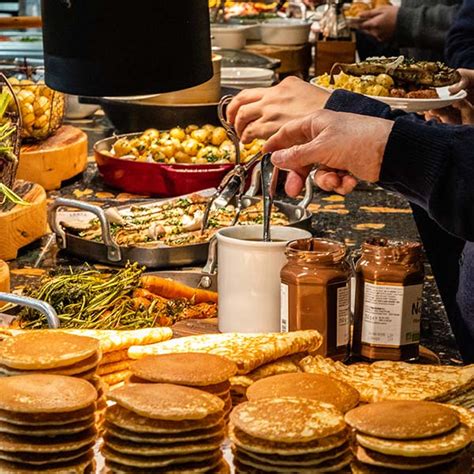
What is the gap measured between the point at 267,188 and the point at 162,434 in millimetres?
905

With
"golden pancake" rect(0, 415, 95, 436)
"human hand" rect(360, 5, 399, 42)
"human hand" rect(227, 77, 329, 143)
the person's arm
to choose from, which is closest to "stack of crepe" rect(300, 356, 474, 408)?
"golden pancake" rect(0, 415, 95, 436)

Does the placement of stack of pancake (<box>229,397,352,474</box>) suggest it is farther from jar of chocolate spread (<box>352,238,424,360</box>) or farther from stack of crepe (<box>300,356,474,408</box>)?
jar of chocolate spread (<box>352,238,424,360</box>)

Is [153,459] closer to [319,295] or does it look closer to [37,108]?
[319,295]

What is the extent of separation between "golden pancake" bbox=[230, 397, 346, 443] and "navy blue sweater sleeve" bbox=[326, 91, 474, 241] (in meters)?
0.56

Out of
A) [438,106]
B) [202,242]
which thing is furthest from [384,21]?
[202,242]

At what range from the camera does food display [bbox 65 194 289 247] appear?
3033 mm

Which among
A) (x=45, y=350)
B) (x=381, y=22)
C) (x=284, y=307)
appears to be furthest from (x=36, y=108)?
(x=381, y=22)

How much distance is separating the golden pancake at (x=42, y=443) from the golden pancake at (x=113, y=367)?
36 centimetres

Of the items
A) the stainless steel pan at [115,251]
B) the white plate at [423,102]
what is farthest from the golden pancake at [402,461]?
the white plate at [423,102]

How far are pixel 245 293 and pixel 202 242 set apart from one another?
74cm

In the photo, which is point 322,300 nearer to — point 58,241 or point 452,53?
point 58,241

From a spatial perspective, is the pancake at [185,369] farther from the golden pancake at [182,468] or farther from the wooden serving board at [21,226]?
the wooden serving board at [21,226]

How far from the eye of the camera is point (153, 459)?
1491mm

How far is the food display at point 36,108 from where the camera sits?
3.96 metres
